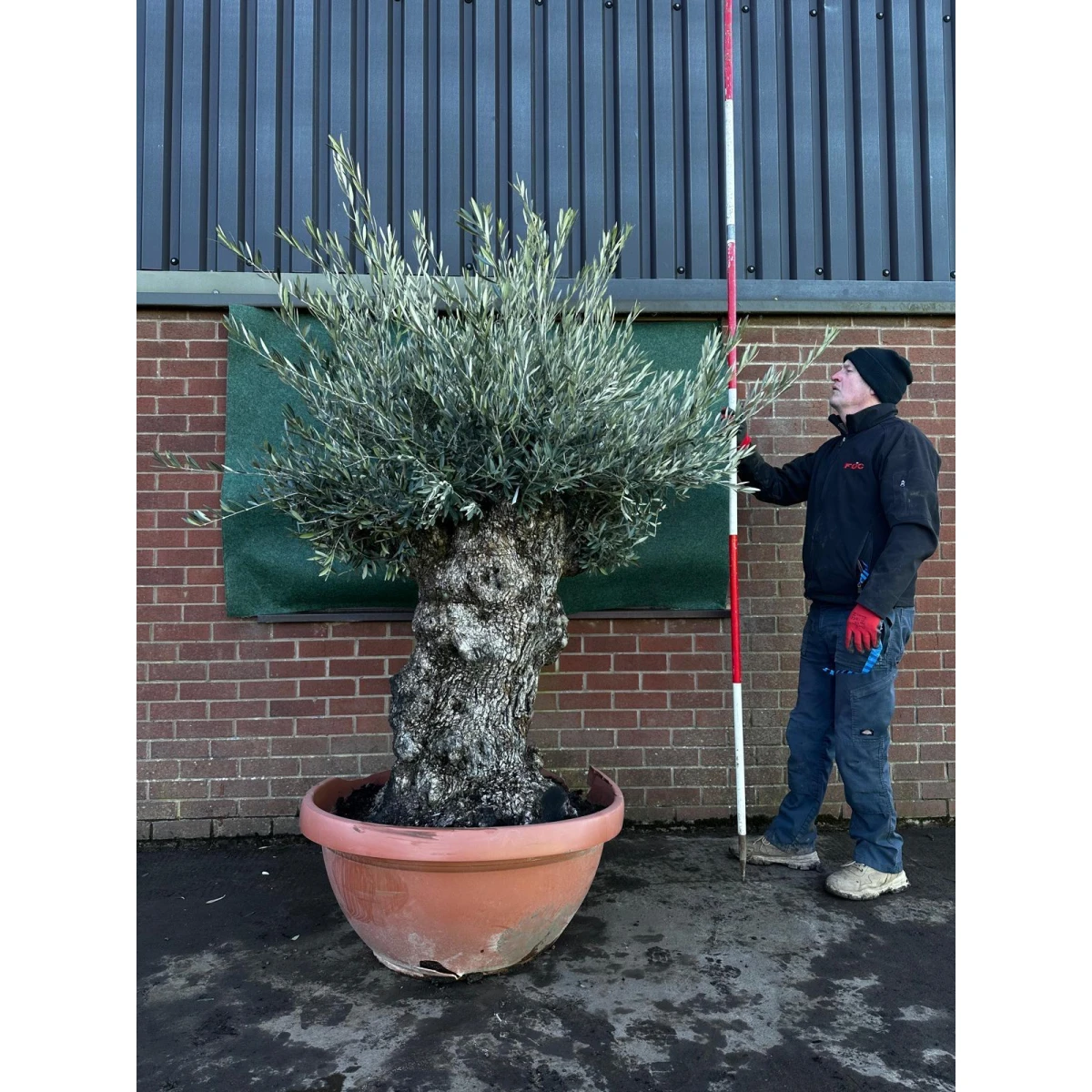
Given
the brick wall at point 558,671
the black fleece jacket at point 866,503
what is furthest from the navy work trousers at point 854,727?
the brick wall at point 558,671

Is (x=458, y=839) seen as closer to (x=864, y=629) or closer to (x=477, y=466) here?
(x=477, y=466)

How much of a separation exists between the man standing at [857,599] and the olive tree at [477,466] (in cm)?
67

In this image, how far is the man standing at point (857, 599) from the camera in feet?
10.7

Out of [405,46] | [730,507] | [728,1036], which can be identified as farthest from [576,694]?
[405,46]

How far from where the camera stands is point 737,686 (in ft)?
12.1

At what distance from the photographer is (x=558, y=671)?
410 centimetres

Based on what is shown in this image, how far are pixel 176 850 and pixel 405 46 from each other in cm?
415

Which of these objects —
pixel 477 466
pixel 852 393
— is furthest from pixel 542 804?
pixel 852 393

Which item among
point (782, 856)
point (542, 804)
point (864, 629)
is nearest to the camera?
point (542, 804)

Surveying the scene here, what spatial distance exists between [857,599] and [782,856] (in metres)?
1.26

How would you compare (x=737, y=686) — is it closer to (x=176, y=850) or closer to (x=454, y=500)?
(x=454, y=500)

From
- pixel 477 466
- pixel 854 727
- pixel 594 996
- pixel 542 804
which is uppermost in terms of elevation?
pixel 477 466

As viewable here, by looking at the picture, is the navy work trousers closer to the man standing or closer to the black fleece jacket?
the man standing

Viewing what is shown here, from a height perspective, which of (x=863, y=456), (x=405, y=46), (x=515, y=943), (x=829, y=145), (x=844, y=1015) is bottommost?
(x=844, y=1015)
